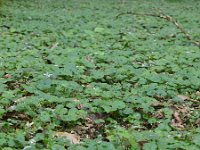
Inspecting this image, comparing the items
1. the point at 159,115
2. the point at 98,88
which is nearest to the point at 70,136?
the point at 159,115

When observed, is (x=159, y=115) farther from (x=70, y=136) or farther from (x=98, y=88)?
(x=70, y=136)

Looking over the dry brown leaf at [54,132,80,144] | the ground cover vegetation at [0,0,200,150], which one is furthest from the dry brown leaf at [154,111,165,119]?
the dry brown leaf at [54,132,80,144]

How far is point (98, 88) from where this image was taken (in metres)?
4.52

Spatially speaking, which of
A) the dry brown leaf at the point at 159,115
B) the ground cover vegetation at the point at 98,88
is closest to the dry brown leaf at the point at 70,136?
the ground cover vegetation at the point at 98,88

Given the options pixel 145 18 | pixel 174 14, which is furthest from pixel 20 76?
pixel 174 14

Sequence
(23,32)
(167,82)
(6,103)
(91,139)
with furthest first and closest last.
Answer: (23,32) < (167,82) < (6,103) < (91,139)

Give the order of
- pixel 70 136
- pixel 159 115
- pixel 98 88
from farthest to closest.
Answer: pixel 98 88, pixel 159 115, pixel 70 136

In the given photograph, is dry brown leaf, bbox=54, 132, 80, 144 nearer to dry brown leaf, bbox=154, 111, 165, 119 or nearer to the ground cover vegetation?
the ground cover vegetation

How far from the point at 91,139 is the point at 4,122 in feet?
2.44

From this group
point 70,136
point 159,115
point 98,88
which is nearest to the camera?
point 70,136

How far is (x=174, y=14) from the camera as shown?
38.6ft

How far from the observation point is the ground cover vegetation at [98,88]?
3.38 m

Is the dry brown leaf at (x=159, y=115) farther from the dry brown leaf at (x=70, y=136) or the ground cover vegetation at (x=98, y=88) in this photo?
the dry brown leaf at (x=70, y=136)

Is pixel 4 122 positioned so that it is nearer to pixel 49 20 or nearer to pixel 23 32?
pixel 23 32
